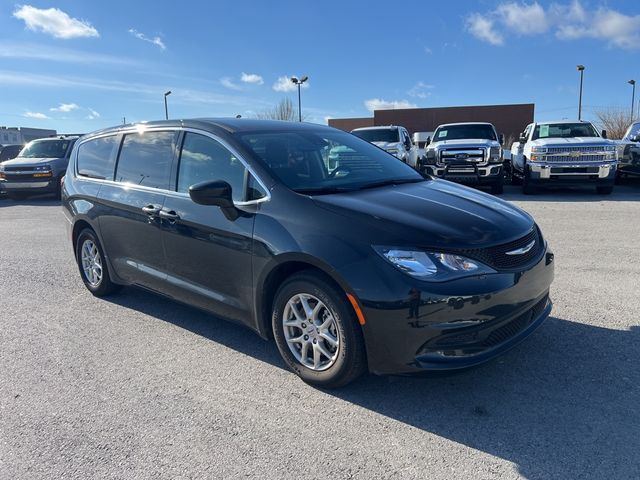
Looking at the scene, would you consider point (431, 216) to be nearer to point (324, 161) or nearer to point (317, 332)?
point (317, 332)

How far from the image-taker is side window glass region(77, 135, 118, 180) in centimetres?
503

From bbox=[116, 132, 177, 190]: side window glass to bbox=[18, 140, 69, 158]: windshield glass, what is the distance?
1268 cm

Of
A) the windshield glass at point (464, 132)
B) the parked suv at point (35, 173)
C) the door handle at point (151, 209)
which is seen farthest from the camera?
the parked suv at point (35, 173)

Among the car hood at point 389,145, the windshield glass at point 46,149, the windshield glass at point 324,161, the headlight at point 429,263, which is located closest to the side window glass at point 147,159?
the windshield glass at point 324,161

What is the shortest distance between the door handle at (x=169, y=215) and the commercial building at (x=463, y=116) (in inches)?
1925

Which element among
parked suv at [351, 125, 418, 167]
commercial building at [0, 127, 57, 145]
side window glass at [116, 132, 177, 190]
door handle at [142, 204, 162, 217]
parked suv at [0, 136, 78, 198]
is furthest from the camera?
commercial building at [0, 127, 57, 145]

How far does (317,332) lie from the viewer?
3.25m

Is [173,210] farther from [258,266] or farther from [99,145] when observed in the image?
[99,145]

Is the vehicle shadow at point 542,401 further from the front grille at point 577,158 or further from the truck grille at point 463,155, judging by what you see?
the truck grille at point 463,155

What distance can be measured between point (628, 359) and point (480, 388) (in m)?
1.15

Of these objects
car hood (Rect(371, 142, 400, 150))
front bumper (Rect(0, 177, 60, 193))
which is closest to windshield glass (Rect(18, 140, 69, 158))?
front bumper (Rect(0, 177, 60, 193))

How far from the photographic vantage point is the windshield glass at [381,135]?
15665 mm

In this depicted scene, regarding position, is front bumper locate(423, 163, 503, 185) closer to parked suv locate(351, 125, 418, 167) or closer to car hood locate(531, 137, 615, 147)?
car hood locate(531, 137, 615, 147)

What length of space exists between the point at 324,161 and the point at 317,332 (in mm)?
1523
